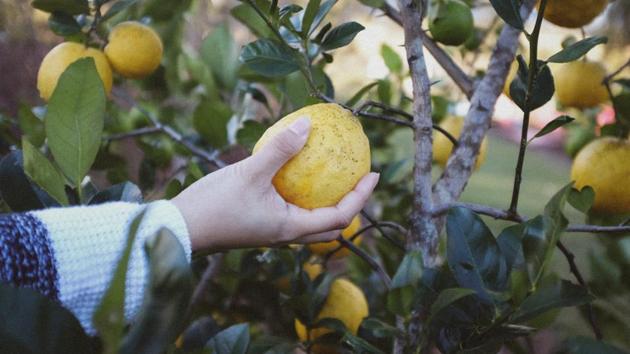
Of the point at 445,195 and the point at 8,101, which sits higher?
the point at 445,195

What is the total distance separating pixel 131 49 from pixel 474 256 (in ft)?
2.00

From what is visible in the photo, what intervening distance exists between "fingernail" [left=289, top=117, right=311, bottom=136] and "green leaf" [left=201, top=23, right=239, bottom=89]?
31.5 inches

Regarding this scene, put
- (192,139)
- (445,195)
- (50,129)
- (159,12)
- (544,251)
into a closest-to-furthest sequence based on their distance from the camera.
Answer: (544,251)
(50,129)
(445,195)
(159,12)
(192,139)

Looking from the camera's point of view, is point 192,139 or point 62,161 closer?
point 62,161

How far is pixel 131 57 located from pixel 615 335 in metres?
0.77

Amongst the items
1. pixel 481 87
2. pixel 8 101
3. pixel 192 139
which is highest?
pixel 481 87

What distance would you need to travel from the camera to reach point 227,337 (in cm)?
65

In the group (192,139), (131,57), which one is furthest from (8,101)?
(131,57)

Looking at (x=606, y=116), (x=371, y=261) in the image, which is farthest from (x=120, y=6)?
(x=606, y=116)

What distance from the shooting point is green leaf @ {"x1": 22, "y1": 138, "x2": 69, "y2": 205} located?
2.07 feet

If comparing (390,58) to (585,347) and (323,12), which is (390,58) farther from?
(585,347)

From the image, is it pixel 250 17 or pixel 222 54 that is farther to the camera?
pixel 222 54

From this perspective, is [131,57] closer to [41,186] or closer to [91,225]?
[41,186]

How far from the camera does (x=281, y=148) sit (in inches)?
23.4
